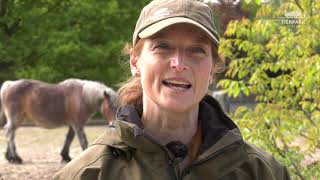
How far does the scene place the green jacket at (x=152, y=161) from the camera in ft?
4.96

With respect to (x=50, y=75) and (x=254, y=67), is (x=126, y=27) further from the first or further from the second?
(x=254, y=67)

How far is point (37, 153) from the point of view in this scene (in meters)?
12.3

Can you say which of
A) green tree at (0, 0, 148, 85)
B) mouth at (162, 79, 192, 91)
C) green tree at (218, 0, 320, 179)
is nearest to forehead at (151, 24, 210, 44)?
mouth at (162, 79, 192, 91)

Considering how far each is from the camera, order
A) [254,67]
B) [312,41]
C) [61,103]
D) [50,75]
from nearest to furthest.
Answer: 1. [312,41]
2. [254,67]
3. [61,103]
4. [50,75]

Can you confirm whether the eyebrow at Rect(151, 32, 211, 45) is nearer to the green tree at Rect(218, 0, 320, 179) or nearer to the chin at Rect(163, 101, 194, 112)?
the chin at Rect(163, 101, 194, 112)

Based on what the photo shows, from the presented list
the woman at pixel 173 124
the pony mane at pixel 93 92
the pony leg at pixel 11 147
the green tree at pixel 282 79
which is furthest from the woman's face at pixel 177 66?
the pony leg at pixel 11 147

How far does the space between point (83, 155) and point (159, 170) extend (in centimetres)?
22

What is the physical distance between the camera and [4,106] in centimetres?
1169

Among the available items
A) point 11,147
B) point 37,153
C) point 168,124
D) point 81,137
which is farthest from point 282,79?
point 37,153

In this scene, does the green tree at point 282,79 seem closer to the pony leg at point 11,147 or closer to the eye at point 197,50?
the eye at point 197,50

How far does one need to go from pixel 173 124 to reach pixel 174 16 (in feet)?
1.05

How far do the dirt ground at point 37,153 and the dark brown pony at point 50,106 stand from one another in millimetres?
454

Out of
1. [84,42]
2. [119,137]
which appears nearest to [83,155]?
[119,137]

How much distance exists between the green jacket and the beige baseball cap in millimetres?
274
